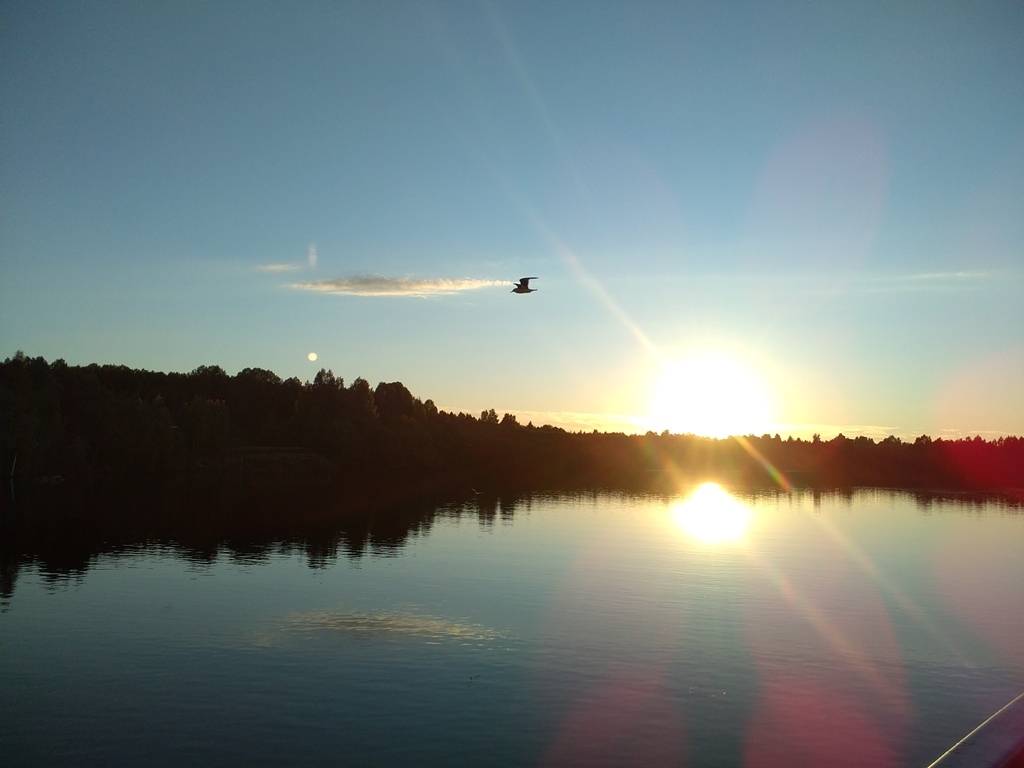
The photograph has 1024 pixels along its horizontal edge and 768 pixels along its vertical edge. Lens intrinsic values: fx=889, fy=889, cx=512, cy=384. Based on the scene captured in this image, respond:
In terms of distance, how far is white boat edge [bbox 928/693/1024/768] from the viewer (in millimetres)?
9367

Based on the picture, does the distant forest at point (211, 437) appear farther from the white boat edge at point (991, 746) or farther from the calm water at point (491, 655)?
the white boat edge at point (991, 746)

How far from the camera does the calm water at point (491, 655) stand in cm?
2527

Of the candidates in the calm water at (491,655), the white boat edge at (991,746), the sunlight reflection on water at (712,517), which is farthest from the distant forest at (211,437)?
the white boat edge at (991,746)

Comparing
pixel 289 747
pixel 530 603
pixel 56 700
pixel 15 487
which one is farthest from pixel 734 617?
pixel 15 487

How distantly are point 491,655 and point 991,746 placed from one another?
26.2 m

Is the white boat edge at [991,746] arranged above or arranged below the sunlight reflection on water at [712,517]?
above

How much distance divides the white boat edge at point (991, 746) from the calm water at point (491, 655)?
1508 cm

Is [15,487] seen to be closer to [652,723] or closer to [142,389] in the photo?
[142,389]

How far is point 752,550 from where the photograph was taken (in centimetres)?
7175

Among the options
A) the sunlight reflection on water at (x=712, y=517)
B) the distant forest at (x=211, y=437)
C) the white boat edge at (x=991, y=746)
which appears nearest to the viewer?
the white boat edge at (x=991, y=746)

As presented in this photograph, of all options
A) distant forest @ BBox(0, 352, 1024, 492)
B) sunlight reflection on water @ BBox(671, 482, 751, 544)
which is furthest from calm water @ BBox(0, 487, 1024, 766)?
distant forest @ BBox(0, 352, 1024, 492)

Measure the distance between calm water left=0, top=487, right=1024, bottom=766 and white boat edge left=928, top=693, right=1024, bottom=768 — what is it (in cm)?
1508

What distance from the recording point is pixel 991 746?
9844 mm

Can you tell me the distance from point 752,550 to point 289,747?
54056 mm
